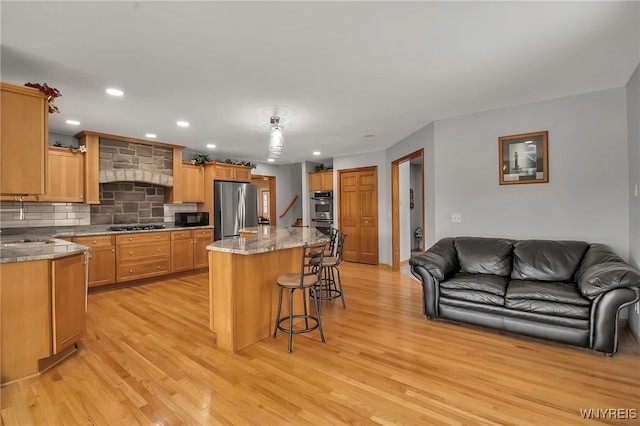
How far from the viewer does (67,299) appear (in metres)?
2.58

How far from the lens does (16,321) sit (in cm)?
229

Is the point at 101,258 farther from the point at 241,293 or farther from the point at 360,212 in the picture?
the point at 360,212

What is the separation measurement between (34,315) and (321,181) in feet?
19.4

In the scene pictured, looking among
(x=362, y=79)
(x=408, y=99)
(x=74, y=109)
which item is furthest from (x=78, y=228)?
(x=408, y=99)

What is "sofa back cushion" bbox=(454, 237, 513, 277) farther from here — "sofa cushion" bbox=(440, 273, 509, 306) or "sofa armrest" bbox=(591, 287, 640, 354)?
"sofa armrest" bbox=(591, 287, 640, 354)

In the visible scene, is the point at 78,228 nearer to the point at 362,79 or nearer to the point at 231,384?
the point at 231,384

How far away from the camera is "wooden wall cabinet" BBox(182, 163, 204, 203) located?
598cm

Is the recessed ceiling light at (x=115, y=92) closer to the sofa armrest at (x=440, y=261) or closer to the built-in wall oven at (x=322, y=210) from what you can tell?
the sofa armrest at (x=440, y=261)

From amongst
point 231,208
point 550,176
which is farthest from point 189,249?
point 550,176

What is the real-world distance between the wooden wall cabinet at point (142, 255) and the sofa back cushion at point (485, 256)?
466 centimetres

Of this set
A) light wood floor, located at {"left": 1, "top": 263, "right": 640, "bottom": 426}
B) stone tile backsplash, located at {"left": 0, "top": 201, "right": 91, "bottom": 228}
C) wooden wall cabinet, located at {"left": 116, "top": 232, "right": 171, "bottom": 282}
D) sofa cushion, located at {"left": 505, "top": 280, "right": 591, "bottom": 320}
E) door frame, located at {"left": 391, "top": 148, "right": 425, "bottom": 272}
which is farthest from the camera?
door frame, located at {"left": 391, "top": 148, "right": 425, "bottom": 272}

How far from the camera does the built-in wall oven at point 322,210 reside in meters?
7.38

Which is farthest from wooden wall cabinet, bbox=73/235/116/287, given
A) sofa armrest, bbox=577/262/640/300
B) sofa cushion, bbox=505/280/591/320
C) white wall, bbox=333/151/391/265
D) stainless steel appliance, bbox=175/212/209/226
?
sofa armrest, bbox=577/262/640/300

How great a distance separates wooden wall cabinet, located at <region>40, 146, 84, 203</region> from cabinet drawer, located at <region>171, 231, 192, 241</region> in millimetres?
1420
